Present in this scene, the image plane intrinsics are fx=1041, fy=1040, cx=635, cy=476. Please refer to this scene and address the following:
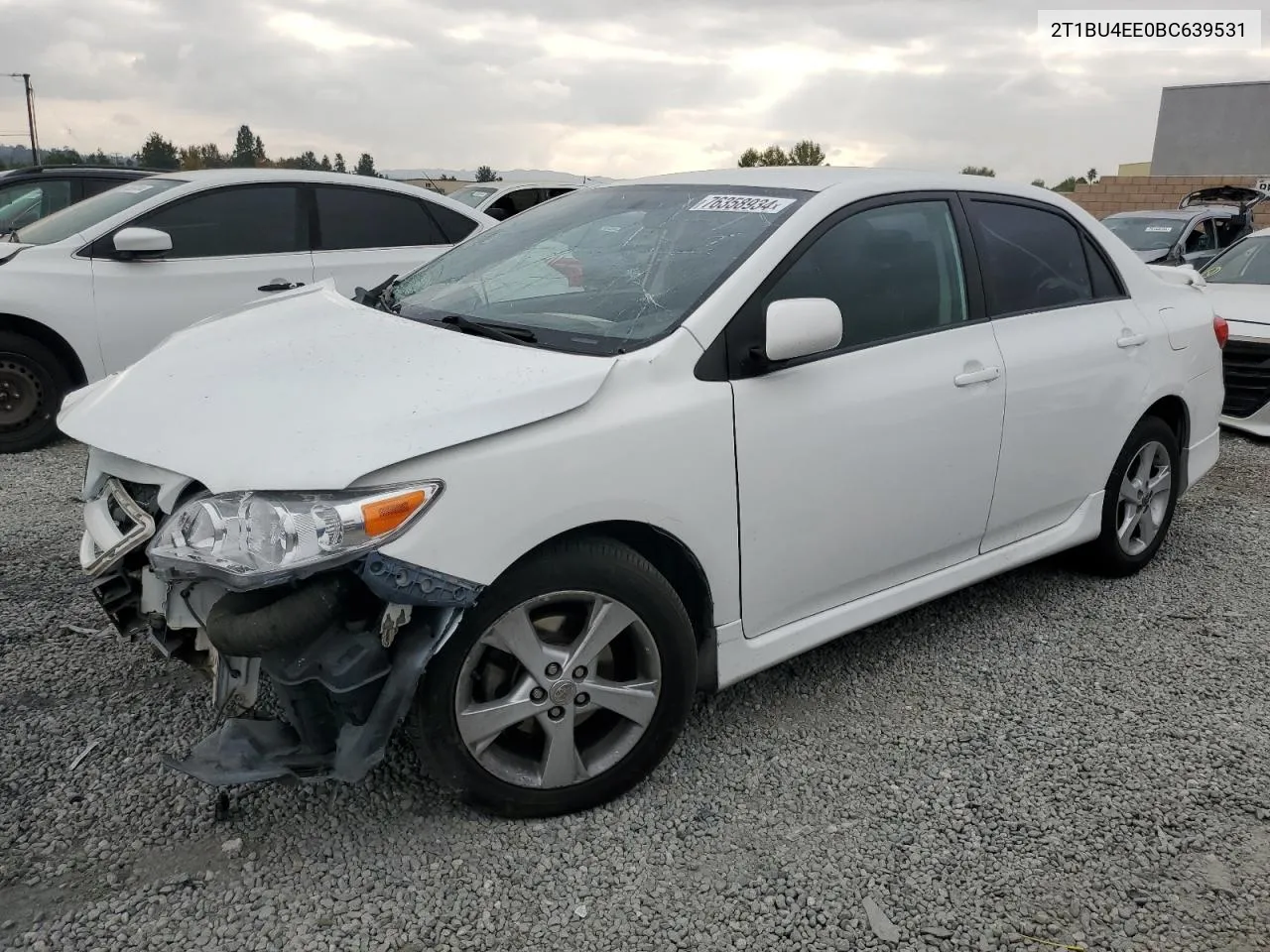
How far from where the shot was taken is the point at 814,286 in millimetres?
3074

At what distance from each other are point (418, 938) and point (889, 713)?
5.46 ft

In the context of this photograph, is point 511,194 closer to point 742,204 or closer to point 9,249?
point 9,249

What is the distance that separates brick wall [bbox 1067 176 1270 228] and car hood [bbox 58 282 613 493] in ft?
88.2

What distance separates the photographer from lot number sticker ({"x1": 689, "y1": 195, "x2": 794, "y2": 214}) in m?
3.19

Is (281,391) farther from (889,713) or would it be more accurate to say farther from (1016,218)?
(1016,218)

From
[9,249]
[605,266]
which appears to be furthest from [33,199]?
[605,266]

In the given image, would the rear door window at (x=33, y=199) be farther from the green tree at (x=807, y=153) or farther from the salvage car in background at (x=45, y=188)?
the green tree at (x=807, y=153)

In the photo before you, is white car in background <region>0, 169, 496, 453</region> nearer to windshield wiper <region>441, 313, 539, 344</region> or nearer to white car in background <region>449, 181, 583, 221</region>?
windshield wiper <region>441, 313, 539, 344</region>

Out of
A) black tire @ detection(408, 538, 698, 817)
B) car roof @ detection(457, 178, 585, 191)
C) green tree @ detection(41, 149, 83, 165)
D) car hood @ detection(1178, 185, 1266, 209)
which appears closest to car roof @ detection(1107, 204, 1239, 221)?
car hood @ detection(1178, 185, 1266, 209)

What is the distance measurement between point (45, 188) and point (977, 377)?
7948 mm

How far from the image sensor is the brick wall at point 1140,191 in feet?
86.3

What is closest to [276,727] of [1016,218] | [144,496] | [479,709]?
[479,709]

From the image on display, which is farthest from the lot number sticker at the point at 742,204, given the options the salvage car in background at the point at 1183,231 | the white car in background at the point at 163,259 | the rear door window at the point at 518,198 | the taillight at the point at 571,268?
the rear door window at the point at 518,198

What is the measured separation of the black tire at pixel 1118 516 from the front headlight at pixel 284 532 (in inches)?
120
